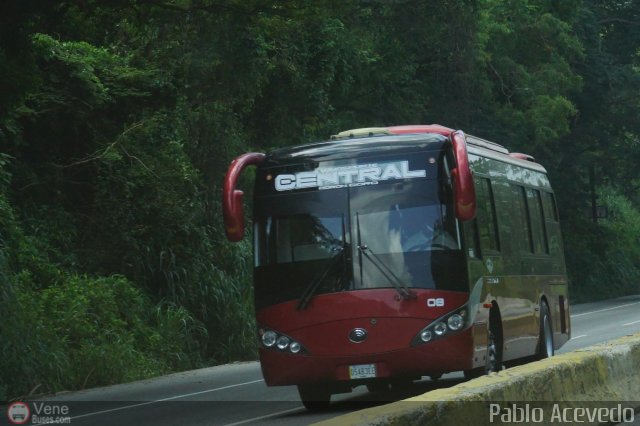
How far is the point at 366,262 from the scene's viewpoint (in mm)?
13438

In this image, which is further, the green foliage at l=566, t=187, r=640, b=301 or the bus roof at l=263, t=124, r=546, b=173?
the green foliage at l=566, t=187, r=640, b=301

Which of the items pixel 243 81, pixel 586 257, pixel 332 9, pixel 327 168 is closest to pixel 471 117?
pixel 586 257

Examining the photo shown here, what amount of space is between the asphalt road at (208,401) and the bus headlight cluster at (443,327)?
50.0 inches

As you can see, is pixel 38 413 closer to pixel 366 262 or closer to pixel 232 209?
pixel 232 209

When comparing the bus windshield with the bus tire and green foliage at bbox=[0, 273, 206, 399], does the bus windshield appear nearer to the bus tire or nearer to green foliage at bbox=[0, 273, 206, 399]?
the bus tire

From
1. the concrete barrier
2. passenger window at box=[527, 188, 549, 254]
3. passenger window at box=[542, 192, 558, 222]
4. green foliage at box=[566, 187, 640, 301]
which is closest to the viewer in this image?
the concrete barrier

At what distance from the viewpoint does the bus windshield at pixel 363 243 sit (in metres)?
13.4

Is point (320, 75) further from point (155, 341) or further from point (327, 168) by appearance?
point (327, 168)

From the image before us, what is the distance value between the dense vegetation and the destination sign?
3679 mm

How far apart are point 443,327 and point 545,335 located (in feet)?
18.1

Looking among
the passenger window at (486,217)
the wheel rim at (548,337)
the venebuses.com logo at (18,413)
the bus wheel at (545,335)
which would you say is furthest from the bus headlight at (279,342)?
the wheel rim at (548,337)

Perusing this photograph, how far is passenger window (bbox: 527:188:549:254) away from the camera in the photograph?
18.1m

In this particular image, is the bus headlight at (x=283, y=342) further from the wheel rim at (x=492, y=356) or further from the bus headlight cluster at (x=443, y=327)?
the wheel rim at (x=492, y=356)

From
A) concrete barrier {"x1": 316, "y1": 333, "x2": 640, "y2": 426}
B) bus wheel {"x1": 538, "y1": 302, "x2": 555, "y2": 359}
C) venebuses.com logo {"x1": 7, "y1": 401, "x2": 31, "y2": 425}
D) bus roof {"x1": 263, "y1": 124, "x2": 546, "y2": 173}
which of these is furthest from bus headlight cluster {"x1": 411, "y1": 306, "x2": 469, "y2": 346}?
bus wheel {"x1": 538, "y1": 302, "x2": 555, "y2": 359}
